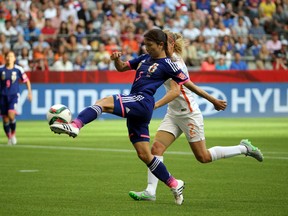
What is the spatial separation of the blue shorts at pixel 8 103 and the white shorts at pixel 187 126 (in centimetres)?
1111

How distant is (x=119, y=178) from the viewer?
46.8ft

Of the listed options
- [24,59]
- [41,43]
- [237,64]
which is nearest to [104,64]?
[41,43]

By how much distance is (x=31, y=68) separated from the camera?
30922 mm

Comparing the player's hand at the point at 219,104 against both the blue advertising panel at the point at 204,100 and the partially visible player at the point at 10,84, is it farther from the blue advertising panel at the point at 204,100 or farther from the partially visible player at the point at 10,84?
the blue advertising panel at the point at 204,100

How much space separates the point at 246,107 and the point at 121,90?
4486mm

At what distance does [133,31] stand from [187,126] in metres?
22.0

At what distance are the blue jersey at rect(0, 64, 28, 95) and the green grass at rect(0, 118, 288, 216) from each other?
128 centimetres

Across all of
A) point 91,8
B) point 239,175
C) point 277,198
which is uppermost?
point 277,198

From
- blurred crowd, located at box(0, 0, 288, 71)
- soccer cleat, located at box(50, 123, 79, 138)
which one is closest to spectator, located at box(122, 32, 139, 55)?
blurred crowd, located at box(0, 0, 288, 71)

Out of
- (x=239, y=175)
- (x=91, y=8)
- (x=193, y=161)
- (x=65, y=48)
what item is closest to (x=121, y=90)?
(x=65, y=48)

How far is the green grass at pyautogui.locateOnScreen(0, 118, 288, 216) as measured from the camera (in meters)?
10.7

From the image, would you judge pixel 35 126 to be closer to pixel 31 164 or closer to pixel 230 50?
pixel 230 50

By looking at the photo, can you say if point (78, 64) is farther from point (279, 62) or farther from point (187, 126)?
point (187, 126)

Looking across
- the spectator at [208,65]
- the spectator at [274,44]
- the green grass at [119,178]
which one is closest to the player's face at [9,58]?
the green grass at [119,178]
